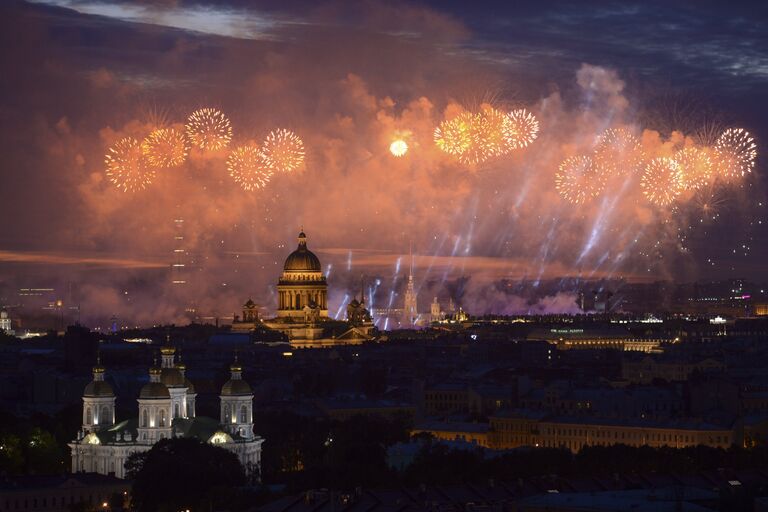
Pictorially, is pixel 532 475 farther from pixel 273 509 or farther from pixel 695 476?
pixel 273 509

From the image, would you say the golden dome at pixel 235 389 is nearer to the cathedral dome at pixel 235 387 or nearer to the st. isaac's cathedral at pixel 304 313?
the cathedral dome at pixel 235 387

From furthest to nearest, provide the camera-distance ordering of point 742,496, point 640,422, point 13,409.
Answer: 1. point 13,409
2. point 640,422
3. point 742,496

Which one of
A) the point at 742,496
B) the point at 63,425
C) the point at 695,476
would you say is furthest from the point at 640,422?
the point at 742,496

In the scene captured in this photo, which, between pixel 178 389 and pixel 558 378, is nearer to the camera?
pixel 178 389

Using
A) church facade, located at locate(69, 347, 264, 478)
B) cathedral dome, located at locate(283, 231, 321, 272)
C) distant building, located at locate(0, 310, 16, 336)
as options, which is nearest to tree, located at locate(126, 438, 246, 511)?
church facade, located at locate(69, 347, 264, 478)

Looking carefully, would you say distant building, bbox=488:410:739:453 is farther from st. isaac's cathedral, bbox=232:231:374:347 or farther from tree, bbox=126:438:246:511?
st. isaac's cathedral, bbox=232:231:374:347
